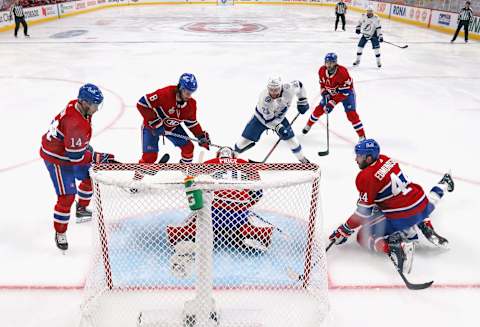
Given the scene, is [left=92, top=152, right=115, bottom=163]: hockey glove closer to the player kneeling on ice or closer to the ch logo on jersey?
the ch logo on jersey

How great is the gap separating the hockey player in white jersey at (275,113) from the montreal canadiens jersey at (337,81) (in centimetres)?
61

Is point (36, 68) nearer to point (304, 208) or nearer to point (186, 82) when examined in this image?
point (186, 82)

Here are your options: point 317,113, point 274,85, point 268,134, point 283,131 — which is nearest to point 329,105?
point 317,113

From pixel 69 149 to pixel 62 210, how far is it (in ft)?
1.50

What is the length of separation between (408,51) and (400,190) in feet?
30.8

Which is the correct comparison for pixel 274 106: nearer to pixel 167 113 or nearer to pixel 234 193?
pixel 167 113

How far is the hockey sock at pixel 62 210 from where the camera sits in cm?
287

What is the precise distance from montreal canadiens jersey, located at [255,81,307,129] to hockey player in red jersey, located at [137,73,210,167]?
0.61 m

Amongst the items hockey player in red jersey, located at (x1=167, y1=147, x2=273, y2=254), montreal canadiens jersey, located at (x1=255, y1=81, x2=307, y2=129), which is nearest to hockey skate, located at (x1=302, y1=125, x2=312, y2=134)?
montreal canadiens jersey, located at (x1=255, y1=81, x2=307, y2=129)

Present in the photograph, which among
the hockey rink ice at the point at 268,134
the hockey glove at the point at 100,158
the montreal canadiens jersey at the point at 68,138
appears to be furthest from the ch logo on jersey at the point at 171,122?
the hockey rink ice at the point at 268,134

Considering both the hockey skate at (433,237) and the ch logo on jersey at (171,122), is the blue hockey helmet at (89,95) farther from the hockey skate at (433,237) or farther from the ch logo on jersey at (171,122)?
the hockey skate at (433,237)

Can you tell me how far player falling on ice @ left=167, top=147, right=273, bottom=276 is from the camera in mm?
2049

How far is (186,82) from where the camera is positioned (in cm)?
329

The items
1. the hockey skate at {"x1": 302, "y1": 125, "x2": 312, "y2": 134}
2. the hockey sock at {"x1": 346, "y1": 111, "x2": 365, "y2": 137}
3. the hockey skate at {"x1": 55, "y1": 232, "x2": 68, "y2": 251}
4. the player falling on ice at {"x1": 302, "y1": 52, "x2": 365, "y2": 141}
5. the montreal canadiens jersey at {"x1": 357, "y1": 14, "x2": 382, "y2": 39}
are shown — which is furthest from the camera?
the montreal canadiens jersey at {"x1": 357, "y1": 14, "x2": 382, "y2": 39}
